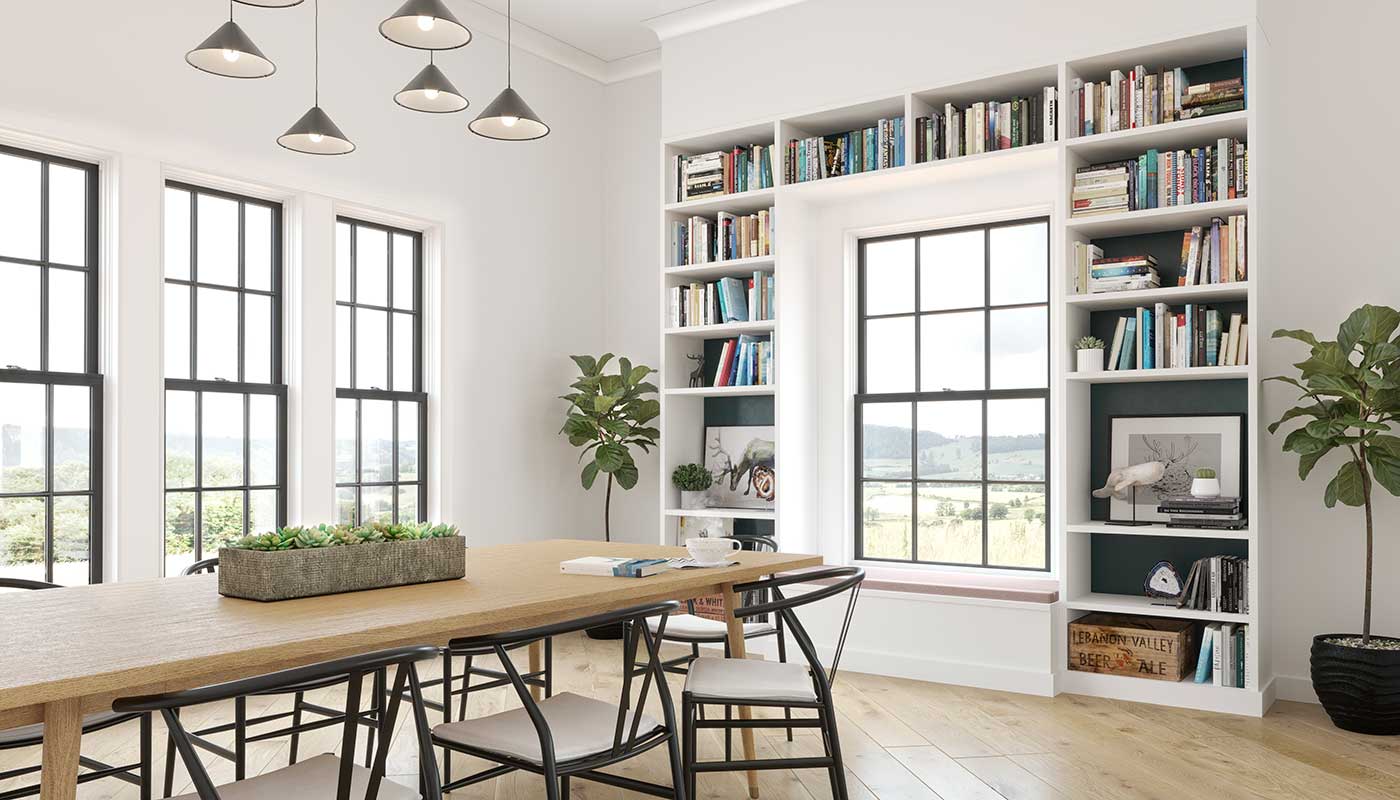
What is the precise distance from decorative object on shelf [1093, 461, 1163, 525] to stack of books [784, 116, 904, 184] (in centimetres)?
196

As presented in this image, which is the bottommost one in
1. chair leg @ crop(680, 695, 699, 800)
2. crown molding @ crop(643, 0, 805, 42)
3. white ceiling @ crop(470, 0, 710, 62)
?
chair leg @ crop(680, 695, 699, 800)

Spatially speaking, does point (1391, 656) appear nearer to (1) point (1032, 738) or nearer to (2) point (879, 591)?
(1) point (1032, 738)

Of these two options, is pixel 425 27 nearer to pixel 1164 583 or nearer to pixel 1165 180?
pixel 1165 180

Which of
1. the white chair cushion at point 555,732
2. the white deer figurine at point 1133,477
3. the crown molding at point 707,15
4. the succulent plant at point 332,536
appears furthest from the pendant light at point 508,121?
the white deer figurine at point 1133,477

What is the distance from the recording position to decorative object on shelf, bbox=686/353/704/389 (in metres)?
6.66

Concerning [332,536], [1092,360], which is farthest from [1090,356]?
[332,536]

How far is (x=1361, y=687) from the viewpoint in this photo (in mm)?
4301

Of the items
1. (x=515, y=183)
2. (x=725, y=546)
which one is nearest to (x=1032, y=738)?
(x=725, y=546)

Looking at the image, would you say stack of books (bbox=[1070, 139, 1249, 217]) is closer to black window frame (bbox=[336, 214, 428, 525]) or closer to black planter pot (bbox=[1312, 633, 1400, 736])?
black planter pot (bbox=[1312, 633, 1400, 736])

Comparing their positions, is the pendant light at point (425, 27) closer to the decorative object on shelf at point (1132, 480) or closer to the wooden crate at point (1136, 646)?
the decorative object on shelf at point (1132, 480)

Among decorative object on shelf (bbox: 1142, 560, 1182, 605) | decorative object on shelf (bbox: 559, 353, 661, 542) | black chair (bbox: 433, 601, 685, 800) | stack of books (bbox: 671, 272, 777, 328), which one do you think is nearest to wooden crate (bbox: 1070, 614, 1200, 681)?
decorative object on shelf (bbox: 1142, 560, 1182, 605)

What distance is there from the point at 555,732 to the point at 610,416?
4.01 meters

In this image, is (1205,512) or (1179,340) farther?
(1179,340)

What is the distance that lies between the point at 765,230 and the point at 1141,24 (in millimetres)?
2207
